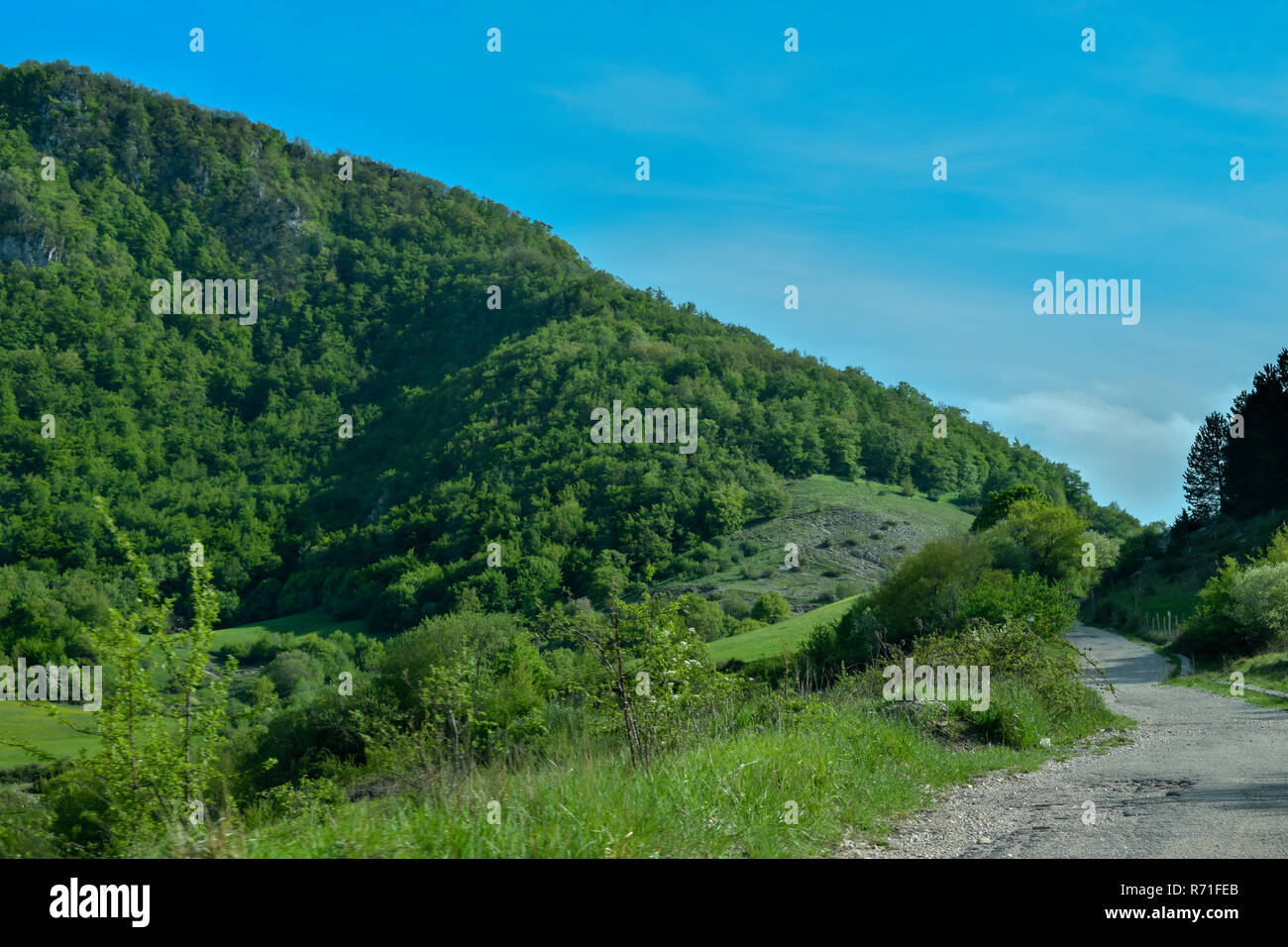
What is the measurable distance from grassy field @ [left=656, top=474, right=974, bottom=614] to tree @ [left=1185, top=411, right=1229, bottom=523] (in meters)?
25.6

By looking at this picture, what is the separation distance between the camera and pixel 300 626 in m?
106

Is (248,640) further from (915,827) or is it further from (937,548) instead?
(915,827)

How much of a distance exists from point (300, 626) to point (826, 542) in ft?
213

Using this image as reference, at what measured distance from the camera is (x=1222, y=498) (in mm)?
77750

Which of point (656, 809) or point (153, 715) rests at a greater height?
point (153, 715)

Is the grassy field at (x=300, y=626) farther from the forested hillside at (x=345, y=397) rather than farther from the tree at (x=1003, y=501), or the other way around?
the tree at (x=1003, y=501)

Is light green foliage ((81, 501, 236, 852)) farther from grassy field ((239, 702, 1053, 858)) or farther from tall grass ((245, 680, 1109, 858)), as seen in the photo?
tall grass ((245, 680, 1109, 858))

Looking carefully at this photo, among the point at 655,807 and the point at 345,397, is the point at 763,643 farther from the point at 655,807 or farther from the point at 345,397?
the point at 345,397

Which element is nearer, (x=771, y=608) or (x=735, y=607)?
(x=771, y=608)

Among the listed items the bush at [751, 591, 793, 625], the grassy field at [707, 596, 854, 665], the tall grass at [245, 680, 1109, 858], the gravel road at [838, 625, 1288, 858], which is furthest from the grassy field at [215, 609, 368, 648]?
the tall grass at [245, 680, 1109, 858]

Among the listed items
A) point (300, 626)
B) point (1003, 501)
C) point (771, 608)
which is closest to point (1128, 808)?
point (771, 608)

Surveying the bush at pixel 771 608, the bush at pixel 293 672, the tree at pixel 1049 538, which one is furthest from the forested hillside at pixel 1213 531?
the bush at pixel 293 672

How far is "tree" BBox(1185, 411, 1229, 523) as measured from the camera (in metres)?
82.1
